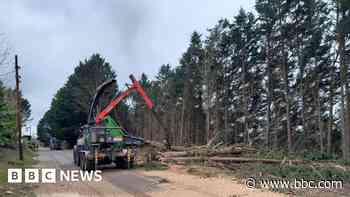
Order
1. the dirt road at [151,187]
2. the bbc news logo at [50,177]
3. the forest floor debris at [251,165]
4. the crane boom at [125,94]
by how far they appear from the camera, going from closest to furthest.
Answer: the dirt road at [151,187] → the forest floor debris at [251,165] → the bbc news logo at [50,177] → the crane boom at [125,94]

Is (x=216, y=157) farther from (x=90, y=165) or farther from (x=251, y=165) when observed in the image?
(x=90, y=165)

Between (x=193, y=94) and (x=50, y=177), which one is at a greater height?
(x=193, y=94)

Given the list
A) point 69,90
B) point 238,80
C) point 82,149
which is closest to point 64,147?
point 69,90

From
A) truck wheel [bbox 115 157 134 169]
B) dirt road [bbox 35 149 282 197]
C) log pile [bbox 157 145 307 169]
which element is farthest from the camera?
truck wheel [bbox 115 157 134 169]

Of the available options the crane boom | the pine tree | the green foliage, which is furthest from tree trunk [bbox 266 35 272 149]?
the green foliage

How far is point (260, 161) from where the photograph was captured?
21469mm

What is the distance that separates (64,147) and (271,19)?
130 ft

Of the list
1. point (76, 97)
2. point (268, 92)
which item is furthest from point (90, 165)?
point (76, 97)

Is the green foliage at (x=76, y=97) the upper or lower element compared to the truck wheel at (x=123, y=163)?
upper

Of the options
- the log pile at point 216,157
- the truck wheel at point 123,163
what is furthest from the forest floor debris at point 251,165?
the truck wheel at point 123,163

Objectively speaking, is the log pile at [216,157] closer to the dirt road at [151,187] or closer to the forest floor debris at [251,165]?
the forest floor debris at [251,165]

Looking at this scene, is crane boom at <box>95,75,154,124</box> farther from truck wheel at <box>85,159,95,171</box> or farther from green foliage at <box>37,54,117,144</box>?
Result: green foliage at <box>37,54,117,144</box>

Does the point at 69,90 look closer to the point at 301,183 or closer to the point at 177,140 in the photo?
the point at 177,140

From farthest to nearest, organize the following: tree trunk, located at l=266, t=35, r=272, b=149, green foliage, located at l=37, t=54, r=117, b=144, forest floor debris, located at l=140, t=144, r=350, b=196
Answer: green foliage, located at l=37, t=54, r=117, b=144 < tree trunk, located at l=266, t=35, r=272, b=149 < forest floor debris, located at l=140, t=144, r=350, b=196
